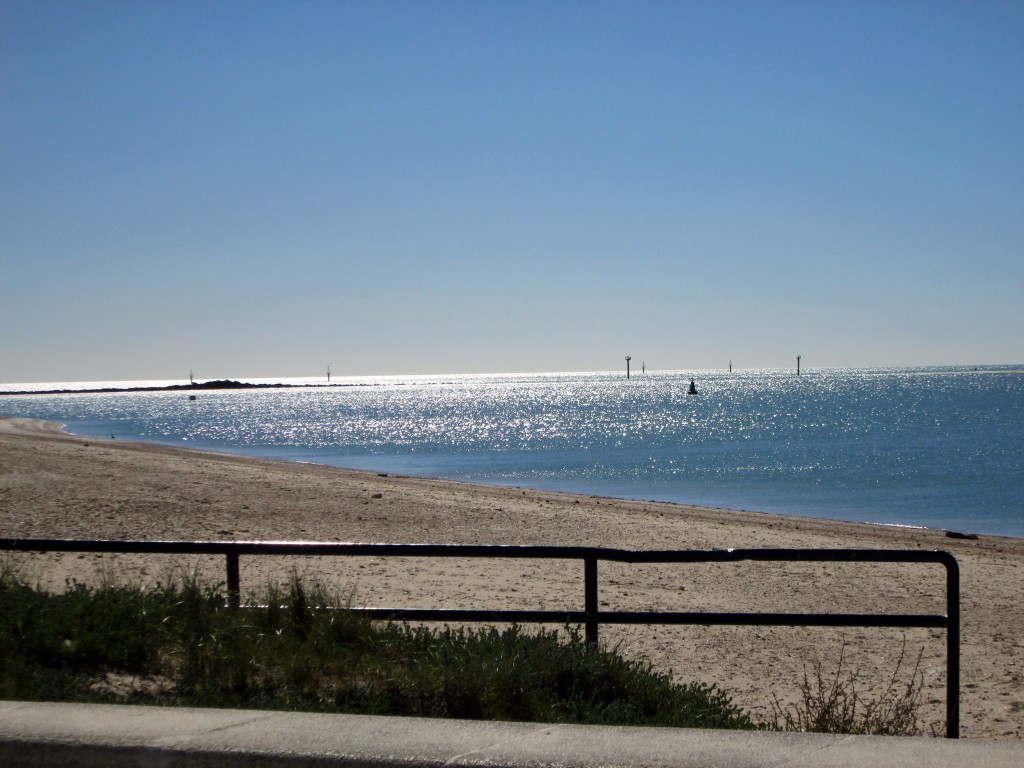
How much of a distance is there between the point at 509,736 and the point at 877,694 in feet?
16.6

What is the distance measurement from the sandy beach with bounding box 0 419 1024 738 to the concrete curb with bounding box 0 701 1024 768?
353 cm

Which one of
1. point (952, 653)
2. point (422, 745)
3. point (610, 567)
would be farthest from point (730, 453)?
point (422, 745)

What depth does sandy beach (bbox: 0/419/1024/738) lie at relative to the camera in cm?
863

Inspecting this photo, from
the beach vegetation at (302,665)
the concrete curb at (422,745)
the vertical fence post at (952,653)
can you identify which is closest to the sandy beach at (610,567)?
the beach vegetation at (302,665)

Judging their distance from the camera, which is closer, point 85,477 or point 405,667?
point 405,667

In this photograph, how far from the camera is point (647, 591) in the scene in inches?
457

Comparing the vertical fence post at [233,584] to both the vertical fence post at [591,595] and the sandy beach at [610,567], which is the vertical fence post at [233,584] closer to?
the sandy beach at [610,567]

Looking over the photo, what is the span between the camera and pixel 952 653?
523 centimetres

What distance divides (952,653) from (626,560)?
180 cm

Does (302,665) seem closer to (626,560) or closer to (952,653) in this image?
(626,560)

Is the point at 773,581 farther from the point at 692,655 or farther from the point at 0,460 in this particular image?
the point at 0,460

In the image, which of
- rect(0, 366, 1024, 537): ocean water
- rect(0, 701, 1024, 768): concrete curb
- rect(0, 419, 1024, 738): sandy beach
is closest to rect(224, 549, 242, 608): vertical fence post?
rect(0, 419, 1024, 738): sandy beach

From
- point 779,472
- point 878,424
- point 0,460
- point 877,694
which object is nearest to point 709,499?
point 779,472

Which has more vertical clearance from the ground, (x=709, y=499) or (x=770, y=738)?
(x=770, y=738)
